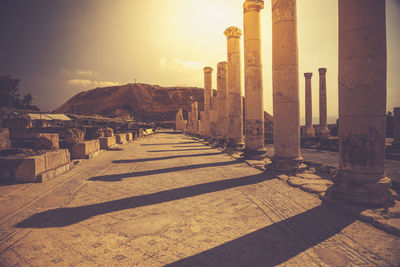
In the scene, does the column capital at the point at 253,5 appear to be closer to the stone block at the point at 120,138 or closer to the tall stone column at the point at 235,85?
the tall stone column at the point at 235,85

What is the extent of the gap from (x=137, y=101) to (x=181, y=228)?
346ft

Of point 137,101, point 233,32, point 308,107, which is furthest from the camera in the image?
point 137,101

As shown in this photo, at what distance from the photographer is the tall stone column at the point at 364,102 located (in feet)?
13.1

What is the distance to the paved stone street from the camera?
249cm

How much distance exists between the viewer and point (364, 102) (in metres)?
4.11

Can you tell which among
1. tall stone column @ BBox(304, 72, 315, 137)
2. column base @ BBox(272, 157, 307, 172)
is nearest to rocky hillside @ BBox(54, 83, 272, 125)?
tall stone column @ BBox(304, 72, 315, 137)

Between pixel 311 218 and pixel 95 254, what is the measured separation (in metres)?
2.95

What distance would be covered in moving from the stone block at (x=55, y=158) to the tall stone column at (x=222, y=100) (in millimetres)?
10063

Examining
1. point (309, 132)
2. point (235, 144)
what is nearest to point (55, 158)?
point (235, 144)

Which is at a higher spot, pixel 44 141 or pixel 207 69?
pixel 207 69

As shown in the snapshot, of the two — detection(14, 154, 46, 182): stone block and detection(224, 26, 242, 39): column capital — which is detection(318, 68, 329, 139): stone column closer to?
detection(224, 26, 242, 39): column capital

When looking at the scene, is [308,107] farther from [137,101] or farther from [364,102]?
[137,101]

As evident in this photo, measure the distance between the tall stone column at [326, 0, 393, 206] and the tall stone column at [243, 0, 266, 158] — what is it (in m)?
5.41

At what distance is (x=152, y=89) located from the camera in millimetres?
117062
